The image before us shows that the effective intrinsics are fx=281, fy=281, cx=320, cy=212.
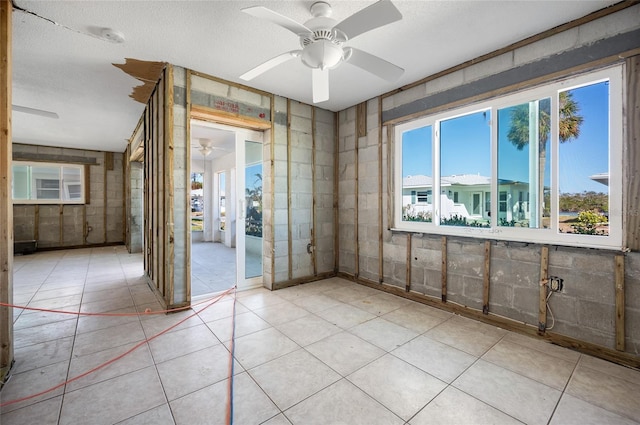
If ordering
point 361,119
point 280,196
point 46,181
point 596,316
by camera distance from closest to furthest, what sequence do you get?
1. point 596,316
2. point 280,196
3. point 361,119
4. point 46,181

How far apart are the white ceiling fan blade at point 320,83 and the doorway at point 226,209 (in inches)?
70.4

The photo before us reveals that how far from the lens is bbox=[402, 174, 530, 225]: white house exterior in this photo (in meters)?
2.86

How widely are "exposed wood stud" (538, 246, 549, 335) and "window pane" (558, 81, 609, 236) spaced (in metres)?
0.27

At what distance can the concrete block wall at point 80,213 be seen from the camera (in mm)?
7363

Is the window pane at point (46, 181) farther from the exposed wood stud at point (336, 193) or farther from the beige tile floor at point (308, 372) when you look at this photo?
the exposed wood stud at point (336, 193)

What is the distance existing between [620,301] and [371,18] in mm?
2880

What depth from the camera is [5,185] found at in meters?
2.03

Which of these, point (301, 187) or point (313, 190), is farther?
point (313, 190)

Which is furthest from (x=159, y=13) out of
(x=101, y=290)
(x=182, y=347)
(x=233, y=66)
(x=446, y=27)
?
(x=101, y=290)

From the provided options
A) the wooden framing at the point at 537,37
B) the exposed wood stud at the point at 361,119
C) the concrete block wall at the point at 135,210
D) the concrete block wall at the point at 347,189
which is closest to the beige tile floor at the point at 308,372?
the concrete block wall at the point at 347,189

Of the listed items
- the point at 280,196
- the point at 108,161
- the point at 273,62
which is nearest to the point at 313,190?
the point at 280,196

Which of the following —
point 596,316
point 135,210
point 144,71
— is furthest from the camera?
point 135,210

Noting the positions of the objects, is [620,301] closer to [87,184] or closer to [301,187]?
[301,187]

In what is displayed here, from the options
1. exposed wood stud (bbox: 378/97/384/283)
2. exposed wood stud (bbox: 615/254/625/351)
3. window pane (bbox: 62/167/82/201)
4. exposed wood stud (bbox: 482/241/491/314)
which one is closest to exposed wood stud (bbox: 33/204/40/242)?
window pane (bbox: 62/167/82/201)
